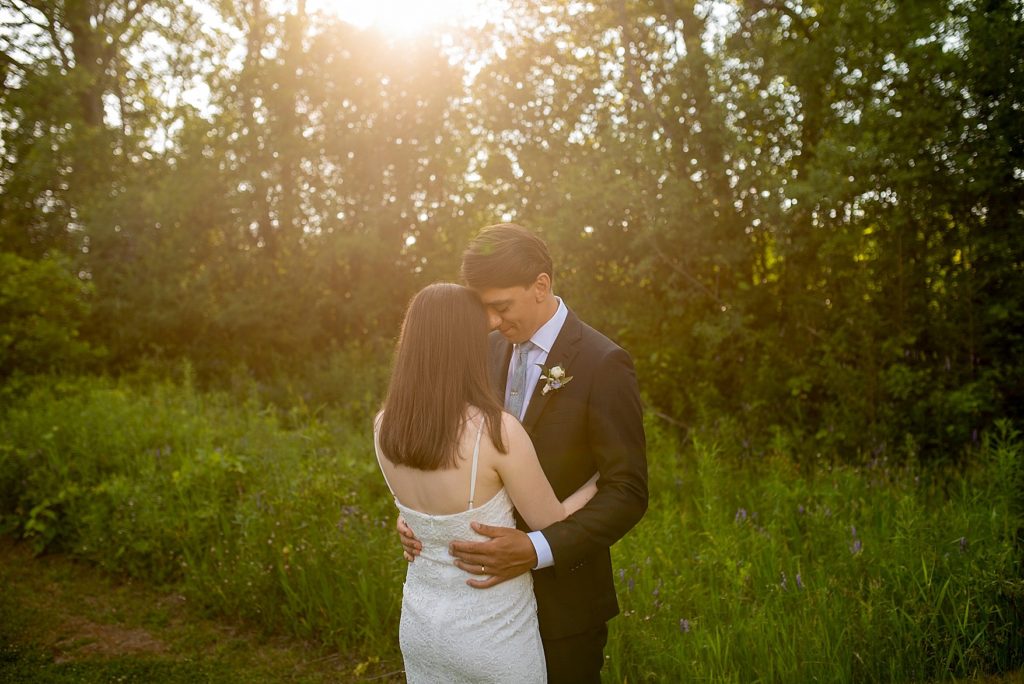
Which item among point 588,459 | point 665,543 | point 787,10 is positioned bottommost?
point 665,543

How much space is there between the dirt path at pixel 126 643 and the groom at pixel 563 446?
218cm

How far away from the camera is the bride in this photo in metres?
2.63

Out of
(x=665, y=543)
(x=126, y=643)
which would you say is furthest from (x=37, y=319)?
(x=665, y=543)

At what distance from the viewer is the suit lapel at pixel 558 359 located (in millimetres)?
2932

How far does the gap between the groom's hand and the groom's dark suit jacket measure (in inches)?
4.3

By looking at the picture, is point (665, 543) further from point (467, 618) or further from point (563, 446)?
point (467, 618)

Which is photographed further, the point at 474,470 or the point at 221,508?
the point at 221,508

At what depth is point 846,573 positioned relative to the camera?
4.50 metres

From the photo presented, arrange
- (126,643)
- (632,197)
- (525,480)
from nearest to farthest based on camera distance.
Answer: (525,480) → (126,643) → (632,197)

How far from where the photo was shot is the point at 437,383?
2662 millimetres

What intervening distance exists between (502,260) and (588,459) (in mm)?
782

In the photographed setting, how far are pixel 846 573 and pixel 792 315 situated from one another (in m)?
4.55

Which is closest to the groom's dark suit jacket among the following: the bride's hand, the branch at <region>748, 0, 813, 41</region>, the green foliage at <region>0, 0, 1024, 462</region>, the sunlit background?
the bride's hand

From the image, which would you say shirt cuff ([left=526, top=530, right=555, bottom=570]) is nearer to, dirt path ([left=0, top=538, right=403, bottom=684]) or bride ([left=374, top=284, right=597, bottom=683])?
bride ([left=374, top=284, right=597, bottom=683])
